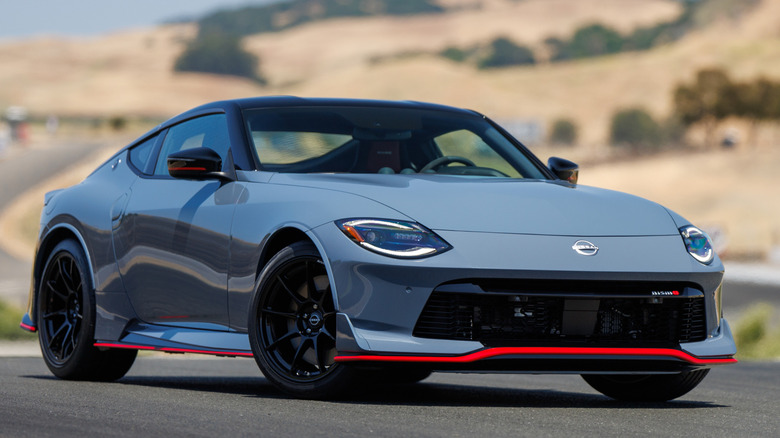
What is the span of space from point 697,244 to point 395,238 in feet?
4.85

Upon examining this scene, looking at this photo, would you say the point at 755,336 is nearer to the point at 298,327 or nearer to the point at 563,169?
the point at 563,169

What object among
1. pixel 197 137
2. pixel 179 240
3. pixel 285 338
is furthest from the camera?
pixel 197 137

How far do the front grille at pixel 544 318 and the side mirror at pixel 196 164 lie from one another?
5.04ft

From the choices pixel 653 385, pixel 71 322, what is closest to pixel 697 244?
pixel 653 385

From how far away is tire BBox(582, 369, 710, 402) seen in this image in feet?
21.8

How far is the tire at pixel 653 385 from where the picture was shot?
664cm

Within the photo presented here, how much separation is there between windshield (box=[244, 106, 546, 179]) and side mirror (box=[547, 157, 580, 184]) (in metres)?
0.09

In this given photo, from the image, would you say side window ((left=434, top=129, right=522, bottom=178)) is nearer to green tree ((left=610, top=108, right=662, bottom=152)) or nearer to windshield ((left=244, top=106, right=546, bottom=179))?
windshield ((left=244, top=106, right=546, bottom=179))

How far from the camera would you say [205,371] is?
952 centimetres

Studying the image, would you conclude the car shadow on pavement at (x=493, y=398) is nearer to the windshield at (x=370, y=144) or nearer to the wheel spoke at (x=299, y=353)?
the wheel spoke at (x=299, y=353)

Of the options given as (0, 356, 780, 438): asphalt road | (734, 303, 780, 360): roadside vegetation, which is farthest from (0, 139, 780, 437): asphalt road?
(734, 303, 780, 360): roadside vegetation

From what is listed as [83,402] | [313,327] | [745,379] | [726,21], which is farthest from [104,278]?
[726,21]

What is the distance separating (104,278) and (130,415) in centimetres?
207

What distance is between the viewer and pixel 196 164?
678 cm
